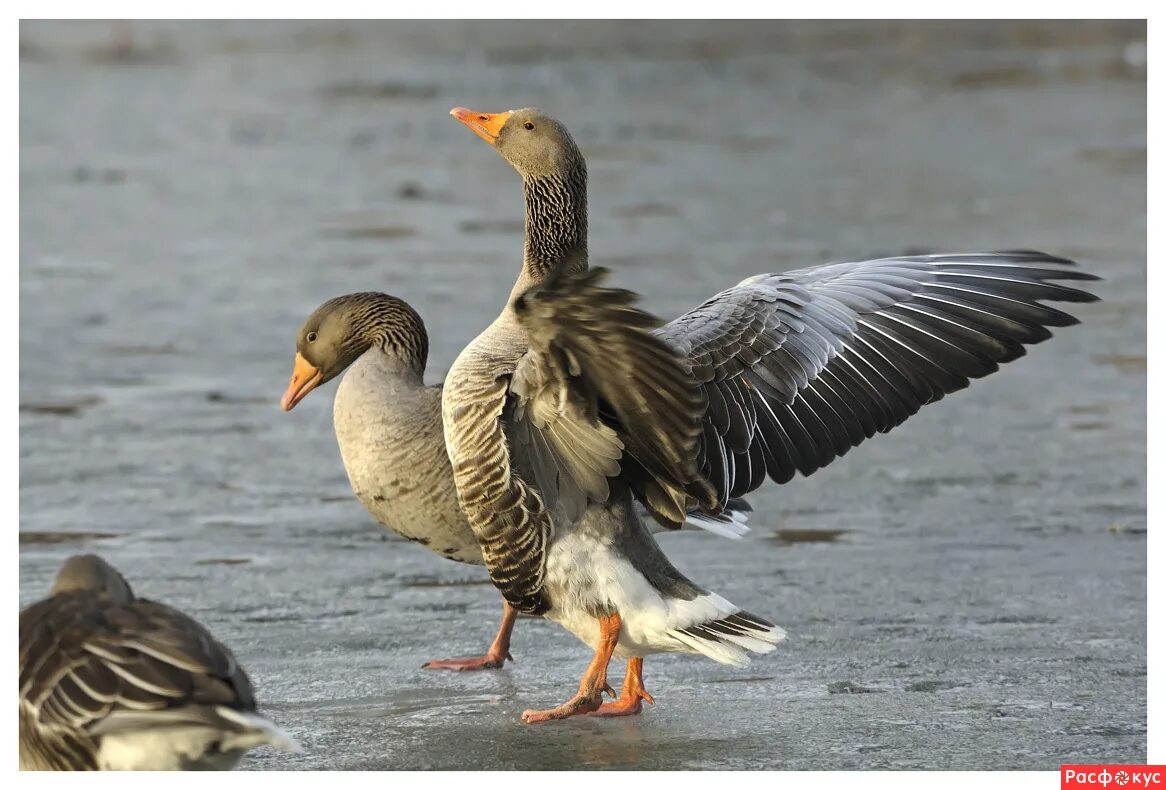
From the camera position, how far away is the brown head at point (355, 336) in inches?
249

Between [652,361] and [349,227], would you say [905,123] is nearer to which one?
[349,227]

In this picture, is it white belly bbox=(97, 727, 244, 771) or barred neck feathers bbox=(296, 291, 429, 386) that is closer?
white belly bbox=(97, 727, 244, 771)

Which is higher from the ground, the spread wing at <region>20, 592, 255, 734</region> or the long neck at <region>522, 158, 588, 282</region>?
the long neck at <region>522, 158, 588, 282</region>

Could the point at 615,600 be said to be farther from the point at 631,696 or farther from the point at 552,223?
the point at 552,223

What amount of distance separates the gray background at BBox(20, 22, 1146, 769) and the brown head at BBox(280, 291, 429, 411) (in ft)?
3.14

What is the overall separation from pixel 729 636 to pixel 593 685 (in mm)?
456

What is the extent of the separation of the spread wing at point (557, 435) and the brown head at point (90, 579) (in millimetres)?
1243

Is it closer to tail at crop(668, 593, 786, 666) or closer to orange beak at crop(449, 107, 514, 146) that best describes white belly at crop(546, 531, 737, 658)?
tail at crop(668, 593, 786, 666)

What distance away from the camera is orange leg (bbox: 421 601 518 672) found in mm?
6078

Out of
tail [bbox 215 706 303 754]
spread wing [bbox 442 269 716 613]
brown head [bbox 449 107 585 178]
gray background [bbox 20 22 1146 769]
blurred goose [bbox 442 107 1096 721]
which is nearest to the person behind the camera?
tail [bbox 215 706 303 754]

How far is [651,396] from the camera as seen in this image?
499 centimetres

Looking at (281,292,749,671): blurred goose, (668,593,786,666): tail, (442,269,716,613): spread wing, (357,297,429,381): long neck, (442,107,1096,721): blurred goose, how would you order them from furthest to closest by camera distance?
(357,297,429,381): long neck < (281,292,749,671): blurred goose < (668,593,786,666): tail < (442,107,1096,721): blurred goose < (442,269,716,613): spread wing

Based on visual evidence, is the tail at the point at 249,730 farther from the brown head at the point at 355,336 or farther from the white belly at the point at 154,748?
the brown head at the point at 355,336
